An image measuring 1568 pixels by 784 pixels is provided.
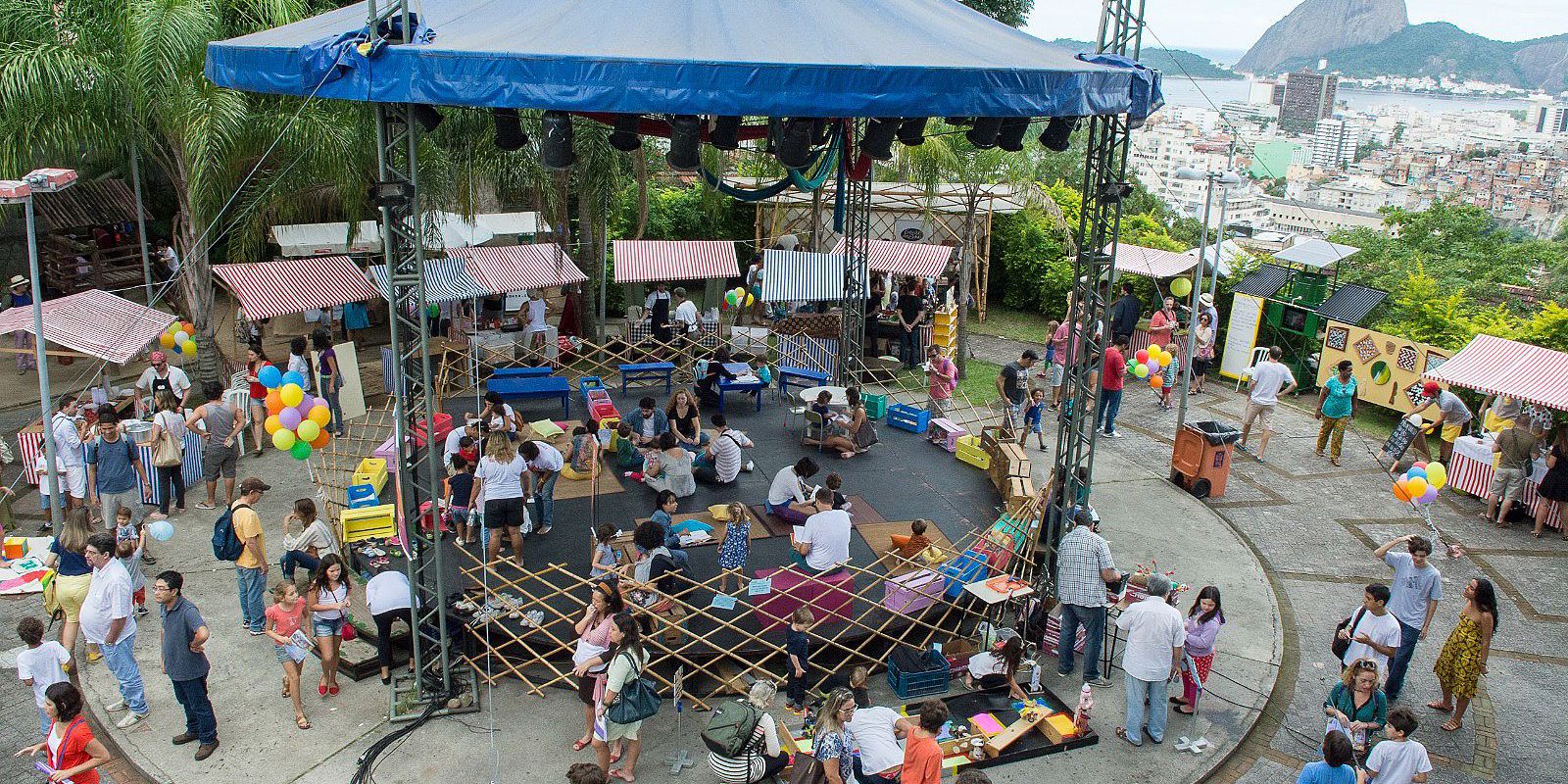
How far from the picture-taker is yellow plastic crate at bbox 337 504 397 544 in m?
10.9

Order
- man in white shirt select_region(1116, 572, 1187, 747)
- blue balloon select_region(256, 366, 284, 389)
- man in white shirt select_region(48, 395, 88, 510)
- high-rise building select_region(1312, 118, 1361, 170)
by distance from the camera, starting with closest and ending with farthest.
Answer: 1. man in white shirt select_region(1116, 572, 1187, 747)
2. man in white shirt select_region(48, 395, 88, 510)
3. blue balloon select_region(256, 366, 284, 389)
4. high-rise building select_region(1312, 118, 1361, 170)

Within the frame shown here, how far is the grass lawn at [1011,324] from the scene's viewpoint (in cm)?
2319

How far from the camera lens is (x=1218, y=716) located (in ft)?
30.5

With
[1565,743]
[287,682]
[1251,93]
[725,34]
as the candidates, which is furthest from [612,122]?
[1251,93]

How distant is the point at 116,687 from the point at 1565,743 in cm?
1240

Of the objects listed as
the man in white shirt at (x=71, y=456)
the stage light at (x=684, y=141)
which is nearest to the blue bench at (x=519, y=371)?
the man in white shirt at (x=71, y=456)

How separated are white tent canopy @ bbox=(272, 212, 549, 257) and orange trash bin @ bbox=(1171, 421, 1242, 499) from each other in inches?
470

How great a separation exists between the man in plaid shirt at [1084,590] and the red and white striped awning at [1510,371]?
7176mm

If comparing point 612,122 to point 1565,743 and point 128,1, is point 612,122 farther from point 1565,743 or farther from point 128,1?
point 1565,743

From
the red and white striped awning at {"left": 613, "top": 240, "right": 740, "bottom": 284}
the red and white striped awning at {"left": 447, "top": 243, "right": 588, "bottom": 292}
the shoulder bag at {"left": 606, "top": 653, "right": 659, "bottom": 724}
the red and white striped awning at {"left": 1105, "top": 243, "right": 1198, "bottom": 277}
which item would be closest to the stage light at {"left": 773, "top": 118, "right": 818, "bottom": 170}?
the shoulder bag at {"left": 606, "top": 653, "right": 659, "bottom": 724}

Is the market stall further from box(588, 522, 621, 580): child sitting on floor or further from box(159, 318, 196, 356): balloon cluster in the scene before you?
→ box(159, 318, 196, 356): balloon cluster

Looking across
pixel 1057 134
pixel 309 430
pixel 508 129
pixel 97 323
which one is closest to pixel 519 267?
pixel 97 323

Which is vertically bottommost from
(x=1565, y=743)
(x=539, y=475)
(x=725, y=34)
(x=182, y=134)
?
(x=1565, y=743)

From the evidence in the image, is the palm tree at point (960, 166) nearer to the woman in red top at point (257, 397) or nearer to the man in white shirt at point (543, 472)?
the man in white shirt at point (543, 472)
